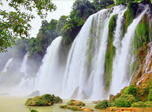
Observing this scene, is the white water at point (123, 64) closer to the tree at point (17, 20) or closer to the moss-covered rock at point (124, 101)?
the moss-covered rock at point (124, 101)

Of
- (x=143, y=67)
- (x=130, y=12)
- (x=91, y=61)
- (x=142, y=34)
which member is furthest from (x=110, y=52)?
(x=143, y=67)

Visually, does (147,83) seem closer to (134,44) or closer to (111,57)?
(134,44)

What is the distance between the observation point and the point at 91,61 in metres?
21.2

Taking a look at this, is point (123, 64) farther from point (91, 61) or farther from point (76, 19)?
point (76, 19)

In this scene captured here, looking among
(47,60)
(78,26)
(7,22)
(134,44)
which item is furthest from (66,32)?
(7,22)

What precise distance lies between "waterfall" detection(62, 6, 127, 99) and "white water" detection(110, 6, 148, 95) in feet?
7.30

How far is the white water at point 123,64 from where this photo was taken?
15070mm

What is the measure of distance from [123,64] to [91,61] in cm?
612

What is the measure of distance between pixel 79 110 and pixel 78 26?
2244 centimetres

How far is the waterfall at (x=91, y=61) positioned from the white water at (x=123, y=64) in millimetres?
Result: 2226

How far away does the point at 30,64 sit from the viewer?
1724 inches

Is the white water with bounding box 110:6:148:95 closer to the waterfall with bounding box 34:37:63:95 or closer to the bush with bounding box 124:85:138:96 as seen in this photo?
the bush with bounding box 124:85:138:96

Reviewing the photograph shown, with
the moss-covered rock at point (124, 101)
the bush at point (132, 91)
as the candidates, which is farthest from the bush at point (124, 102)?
the bush at point (132, 91)

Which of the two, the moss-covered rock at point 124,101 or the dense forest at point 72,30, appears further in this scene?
the dense forest at point 72,30
